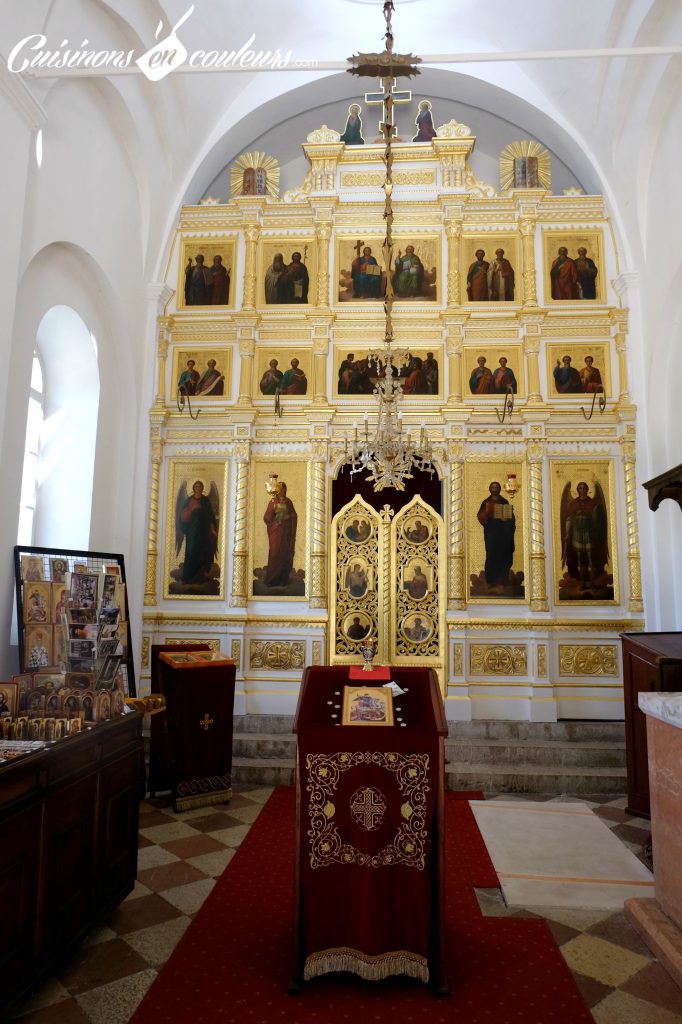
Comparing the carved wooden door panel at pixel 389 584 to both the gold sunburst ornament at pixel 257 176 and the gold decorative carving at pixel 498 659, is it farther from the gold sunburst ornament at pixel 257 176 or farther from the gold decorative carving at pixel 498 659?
the gold sunburst ornament at pixel 257 176

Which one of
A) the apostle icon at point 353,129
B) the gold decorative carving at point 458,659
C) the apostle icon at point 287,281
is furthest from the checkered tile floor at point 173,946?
the apostle icon at point 353,129

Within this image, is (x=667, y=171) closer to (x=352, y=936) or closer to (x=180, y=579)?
(x=180, y=579)

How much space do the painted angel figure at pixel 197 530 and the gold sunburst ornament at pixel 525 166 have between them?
5.10 metres

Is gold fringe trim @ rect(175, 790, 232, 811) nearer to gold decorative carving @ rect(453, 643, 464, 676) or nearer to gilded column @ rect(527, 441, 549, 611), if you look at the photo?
gold decorative carving @ rect(453, 643, 464, 676)

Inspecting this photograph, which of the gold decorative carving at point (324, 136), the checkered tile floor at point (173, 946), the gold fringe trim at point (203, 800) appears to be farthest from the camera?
the gold decorative carving at point (324, 136)

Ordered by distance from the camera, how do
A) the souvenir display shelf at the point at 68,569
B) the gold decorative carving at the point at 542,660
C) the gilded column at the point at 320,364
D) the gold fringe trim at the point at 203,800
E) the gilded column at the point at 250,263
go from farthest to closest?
the gilded column at the point at 250,263 → the gilded column at the point at 320,364 → the gold decorative carving at the point at 542,660 → the gold fringe trim at the point at 203,800 → the souvenir display shelf at the point at 68,569

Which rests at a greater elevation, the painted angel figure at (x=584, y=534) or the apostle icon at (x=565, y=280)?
the apostle icon at (x=565, y=280)

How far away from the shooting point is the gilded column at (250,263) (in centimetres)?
815

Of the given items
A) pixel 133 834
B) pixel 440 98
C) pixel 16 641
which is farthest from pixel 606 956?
pixel 440 98

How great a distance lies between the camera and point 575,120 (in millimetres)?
8086

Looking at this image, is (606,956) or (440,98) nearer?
(606,956)

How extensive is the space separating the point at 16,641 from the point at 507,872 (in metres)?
3.73

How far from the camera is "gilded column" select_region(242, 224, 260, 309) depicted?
8.15 metres

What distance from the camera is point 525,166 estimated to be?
27.1 ft
